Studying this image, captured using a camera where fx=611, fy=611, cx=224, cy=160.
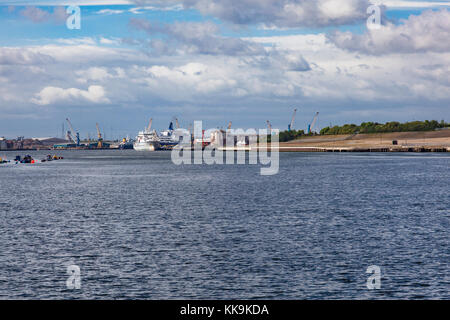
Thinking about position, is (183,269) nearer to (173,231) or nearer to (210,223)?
(173,231)

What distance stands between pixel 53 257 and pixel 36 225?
53.3 ft

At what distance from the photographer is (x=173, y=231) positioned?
52.0 metres

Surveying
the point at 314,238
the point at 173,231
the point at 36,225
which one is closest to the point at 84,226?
the point at 36,225
